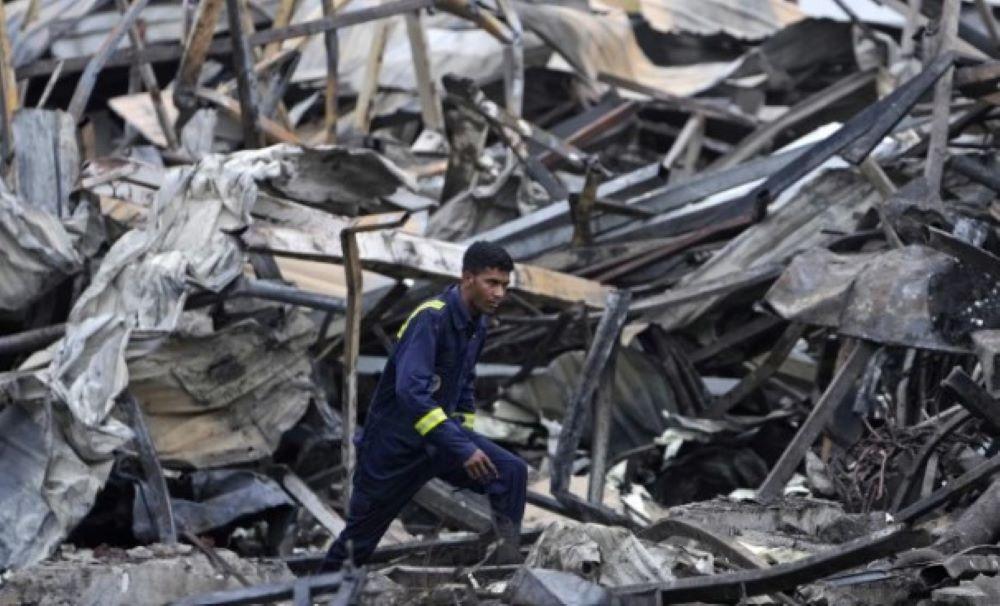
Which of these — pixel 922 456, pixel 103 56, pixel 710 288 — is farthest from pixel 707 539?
pixel 103 56

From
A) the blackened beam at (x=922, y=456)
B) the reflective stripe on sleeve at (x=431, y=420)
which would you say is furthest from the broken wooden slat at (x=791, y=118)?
the reflective stripe on sleeve at (x=431, y=420)

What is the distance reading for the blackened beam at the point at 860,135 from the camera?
1009cm

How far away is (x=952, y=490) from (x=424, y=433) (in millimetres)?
1840

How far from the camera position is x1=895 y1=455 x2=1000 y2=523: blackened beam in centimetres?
711

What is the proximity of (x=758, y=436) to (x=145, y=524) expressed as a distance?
123 inches

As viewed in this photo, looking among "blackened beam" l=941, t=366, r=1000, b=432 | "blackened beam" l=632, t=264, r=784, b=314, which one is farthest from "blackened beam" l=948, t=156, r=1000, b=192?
"blackened beam" l=941, t=366, r=1000, b=432

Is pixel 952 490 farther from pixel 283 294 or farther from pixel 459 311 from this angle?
pixel 283 294

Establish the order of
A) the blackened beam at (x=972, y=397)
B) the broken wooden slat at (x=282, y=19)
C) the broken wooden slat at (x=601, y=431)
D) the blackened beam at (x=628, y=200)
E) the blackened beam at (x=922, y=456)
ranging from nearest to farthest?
the blackened beam at (x=972, y=397) < the blackened beam at (x=922, y=456) < the broken wooden slat at (x=601, y=431) < the blackened beam at (x=628, y=200) < the broken wooden slat at (x=282, y=19)

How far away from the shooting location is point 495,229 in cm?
1116

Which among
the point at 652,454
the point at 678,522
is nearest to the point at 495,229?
the point at 652,454

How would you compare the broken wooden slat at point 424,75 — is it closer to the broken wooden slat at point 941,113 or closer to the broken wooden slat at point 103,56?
the broken wooden slat at point 103,56

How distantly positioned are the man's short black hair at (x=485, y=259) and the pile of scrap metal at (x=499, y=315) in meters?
0.98

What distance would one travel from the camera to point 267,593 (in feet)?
17.7

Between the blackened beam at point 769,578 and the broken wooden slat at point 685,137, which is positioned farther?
the broken wooden slat at point 685,137
